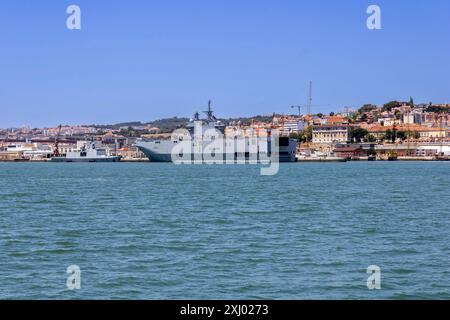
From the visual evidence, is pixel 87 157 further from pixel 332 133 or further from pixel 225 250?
pixel 225 250

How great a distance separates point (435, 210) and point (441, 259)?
9.19 meters

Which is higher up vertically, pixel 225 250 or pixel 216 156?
pixel 225 250

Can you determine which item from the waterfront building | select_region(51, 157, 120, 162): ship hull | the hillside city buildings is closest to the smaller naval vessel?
select_region(51, 157, 120, 162): ship hull

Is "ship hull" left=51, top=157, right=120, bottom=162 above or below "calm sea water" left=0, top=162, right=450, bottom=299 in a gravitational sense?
below

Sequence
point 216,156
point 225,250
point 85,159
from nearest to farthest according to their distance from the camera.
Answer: point 225,250 → point 216,156 → point 85,159

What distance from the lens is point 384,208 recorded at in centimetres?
2056

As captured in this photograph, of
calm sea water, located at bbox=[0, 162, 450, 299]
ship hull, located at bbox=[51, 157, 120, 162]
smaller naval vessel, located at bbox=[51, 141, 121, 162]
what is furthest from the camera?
smaller naval vessel, located at bbox=[51, 141, 121, 162]

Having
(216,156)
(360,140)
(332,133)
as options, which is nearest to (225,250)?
(216,156)


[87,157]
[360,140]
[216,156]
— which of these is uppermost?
[360,140]

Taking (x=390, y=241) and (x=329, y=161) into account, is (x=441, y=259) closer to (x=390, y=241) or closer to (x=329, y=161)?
(x=390, y=241)

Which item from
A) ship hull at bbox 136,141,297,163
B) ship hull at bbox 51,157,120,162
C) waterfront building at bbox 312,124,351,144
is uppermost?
waterfront building at bbox 312,124,351,144

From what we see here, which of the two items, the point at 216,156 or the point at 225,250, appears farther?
the point at 216,156

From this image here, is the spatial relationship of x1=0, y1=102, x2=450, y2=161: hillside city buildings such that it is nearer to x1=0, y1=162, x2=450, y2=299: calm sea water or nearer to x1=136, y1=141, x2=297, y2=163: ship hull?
x1=136, y1=141, x2=297, y2=163: ship hull

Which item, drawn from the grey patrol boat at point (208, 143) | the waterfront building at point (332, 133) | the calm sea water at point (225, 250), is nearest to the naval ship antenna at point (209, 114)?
the grey patrol boat at point (208, 143)
